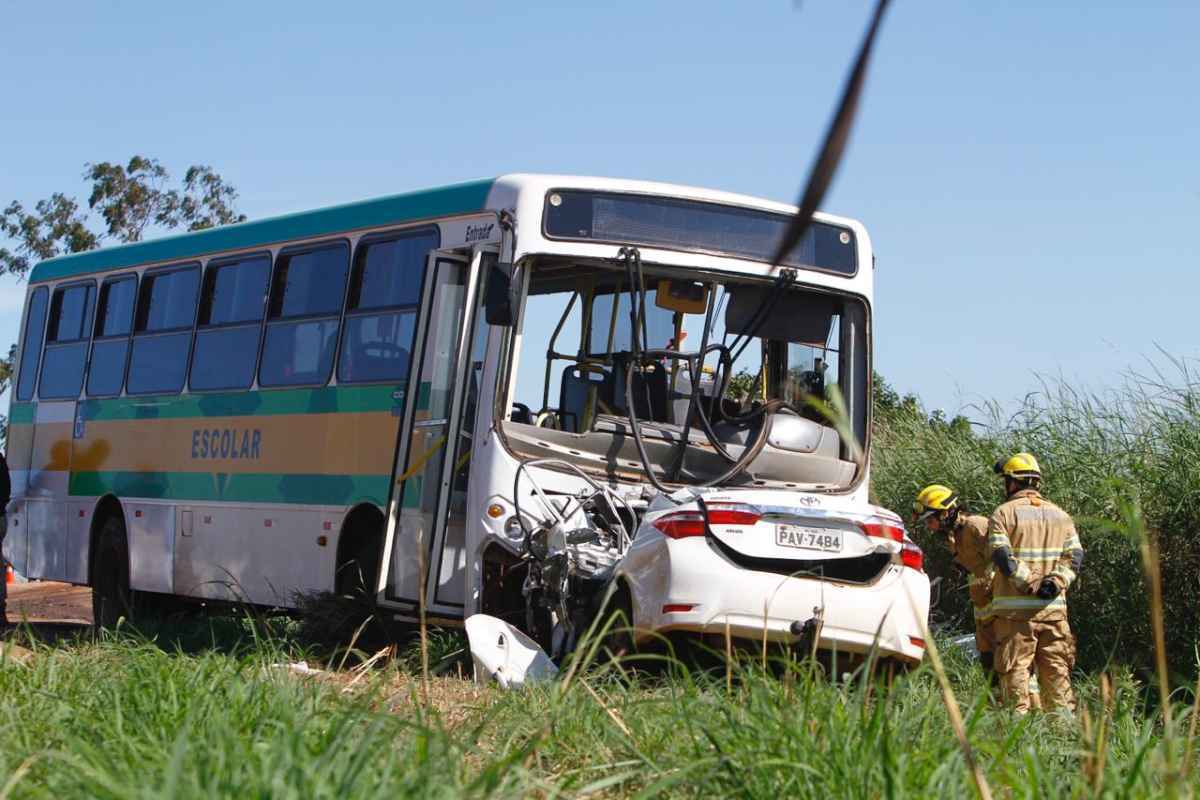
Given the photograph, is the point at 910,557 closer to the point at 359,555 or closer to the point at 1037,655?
the point at 1037,655

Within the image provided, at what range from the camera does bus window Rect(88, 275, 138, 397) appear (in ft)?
56.6

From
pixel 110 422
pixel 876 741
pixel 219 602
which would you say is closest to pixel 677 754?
pixel 876 741

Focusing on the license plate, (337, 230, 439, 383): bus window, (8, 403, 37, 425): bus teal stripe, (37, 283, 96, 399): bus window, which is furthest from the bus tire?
(8, 403, 37, 425): bus teal stripe

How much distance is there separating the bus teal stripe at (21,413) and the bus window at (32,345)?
86 mm

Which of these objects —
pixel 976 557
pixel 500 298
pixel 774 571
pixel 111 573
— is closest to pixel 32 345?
pixel 111 573

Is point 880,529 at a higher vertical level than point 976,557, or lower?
higher

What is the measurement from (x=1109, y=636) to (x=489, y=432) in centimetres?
575

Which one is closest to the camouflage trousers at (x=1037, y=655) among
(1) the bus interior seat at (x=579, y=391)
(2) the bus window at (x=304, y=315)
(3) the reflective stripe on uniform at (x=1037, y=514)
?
(3) the reflective stripe on uniform at (x=1037, y=514)

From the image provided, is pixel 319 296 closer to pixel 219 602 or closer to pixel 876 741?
pixel 219 602

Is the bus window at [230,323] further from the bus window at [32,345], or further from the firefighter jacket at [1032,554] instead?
the firefighter jacket at [1032,554]

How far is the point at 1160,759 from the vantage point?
420cm

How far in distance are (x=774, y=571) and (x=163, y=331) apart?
8567 mm

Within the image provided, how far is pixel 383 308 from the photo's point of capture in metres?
13.4

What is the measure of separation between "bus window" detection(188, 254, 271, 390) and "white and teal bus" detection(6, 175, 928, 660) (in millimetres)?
27
